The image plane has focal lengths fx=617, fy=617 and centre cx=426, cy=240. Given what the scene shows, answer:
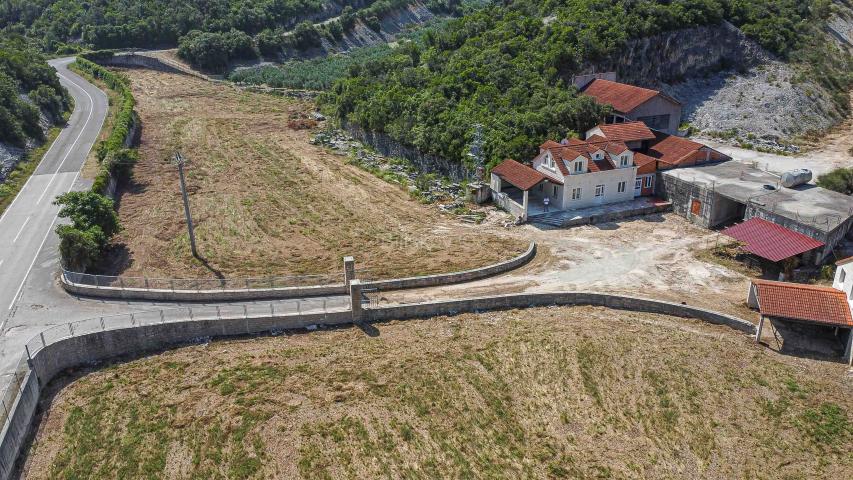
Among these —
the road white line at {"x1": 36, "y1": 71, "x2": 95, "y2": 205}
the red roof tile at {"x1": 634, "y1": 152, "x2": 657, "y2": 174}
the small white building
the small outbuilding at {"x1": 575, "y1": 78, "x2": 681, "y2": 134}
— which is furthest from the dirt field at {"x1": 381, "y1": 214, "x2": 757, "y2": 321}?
the road white line at {"x1": 36, "y1": 71, "x2": 95, "y2": 205}

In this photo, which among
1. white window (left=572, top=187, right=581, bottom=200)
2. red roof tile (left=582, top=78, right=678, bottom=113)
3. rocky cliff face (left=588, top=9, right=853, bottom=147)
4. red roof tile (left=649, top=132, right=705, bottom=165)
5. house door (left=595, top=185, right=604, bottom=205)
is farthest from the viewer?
rocky cliff face (left=588, top=9, right=853, bottom=147)

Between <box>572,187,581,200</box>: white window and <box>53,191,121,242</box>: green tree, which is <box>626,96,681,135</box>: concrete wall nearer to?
<box>572,187,581,200</box>: white window

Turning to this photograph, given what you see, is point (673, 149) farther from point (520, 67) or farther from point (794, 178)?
point (520, 67)

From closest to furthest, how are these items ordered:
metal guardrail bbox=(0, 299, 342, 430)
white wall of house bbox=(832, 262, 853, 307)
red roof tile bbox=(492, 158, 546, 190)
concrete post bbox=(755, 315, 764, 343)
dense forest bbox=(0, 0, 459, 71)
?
metal guardrail bbox=(0, 299, 342, 430)
white wall of house bbox=(832, 262, 853, 307)
concrete post bbox=(755, 315, 764, 343)
red roof tile bbox=(492, 158, 546, 190)
dense forest bbox=(0, 0, 459, 71)

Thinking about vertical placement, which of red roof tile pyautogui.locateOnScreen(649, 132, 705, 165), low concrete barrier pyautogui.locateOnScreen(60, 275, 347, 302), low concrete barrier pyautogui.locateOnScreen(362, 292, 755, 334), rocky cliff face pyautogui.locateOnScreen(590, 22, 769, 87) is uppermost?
rocky cliff face pyautogui.locateOnScreen(590, 22, 769, 87)

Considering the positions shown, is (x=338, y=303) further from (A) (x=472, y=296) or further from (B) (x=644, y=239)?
(B) (x=644, y=239)

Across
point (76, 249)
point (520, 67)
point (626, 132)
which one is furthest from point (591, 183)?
point (76, 249)
